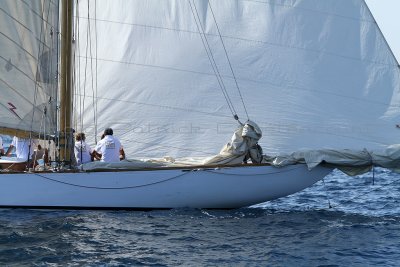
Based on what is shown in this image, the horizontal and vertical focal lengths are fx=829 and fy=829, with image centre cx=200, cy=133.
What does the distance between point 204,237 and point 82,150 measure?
3848 millimetres

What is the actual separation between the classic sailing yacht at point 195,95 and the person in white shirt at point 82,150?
0.23 metres

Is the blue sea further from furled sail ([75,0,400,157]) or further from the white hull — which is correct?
furled sail ([75,0,400,157])

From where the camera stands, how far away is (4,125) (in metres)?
16.7

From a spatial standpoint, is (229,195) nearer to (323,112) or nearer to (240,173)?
(240,173)

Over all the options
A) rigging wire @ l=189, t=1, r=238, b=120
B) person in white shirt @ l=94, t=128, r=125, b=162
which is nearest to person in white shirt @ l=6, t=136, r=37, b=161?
person in white shirt @ l=94, t=128, r=125, b=162

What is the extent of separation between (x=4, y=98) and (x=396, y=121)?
7.65 metres

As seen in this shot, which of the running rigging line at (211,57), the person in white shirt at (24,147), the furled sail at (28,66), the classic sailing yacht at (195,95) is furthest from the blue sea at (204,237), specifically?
the running rigging line at (211,57)

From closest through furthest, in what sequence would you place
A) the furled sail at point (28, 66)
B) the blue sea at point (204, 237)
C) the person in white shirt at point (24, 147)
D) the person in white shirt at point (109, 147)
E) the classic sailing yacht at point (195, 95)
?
the blue sea at point (204, 237) → the classic sailing yacht at point (195, 95) → the person in white shirt at point (109, 147) → the furled sail at point (28, 66) → the person in white shirt at point (24, 147)

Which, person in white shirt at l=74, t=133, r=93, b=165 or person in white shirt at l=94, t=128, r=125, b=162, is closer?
person in white shirt at l=94, t=128, r=125, b=162

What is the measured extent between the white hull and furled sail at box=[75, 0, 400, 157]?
2.09 feet

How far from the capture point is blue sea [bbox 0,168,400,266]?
483 inches

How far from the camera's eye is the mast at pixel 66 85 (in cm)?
1627

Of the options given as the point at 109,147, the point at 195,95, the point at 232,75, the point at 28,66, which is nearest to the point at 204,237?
the point at 109,147

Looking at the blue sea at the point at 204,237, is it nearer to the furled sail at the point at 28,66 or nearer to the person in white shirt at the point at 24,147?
the person in white shirt at the point at 24,147
